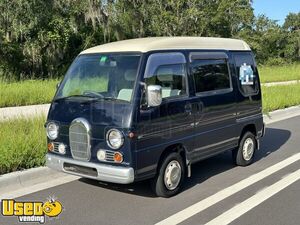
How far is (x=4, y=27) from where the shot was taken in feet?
78.0

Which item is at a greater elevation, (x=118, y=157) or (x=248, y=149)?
(x=118, y=157)

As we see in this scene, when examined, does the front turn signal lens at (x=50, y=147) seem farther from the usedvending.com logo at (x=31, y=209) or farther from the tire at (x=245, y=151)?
the tire at (x=245, y=151)

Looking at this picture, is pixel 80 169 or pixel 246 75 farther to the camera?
pixel 246 75

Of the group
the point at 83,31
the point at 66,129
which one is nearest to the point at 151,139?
the point at 66,129

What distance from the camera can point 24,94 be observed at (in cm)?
1480

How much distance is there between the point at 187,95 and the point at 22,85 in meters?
11.2

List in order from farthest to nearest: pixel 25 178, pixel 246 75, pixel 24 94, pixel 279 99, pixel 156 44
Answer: pixel 279 99, pixel 24 94, pixel 246 75, pixel 25 178, pixel 156 44

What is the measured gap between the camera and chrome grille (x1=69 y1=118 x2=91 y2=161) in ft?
18.5

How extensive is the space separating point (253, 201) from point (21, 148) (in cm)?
349

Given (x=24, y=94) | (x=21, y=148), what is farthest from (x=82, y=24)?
(x=21, y=148)

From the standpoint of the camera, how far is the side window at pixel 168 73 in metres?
5.77

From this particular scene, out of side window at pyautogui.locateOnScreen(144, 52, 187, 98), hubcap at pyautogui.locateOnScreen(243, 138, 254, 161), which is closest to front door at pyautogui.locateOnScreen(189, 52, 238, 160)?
side window at pyautogui.locateOnScreen(144, 52, 187, 98)

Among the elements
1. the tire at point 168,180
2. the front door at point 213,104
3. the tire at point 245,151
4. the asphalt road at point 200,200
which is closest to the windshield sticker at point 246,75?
the front door at point 213,104

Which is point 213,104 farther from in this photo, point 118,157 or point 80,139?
point 80,139
